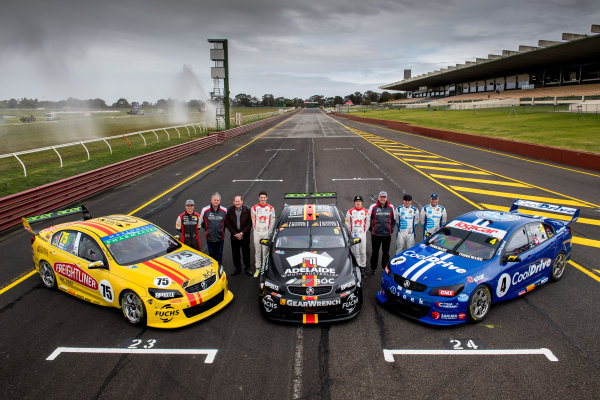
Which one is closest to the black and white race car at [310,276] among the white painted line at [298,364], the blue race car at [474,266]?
the white painted line at [298,364]

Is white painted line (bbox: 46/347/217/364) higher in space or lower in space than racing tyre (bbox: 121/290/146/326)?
lower

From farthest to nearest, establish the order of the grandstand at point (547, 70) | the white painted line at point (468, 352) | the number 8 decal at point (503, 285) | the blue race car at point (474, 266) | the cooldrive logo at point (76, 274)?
the grandstand at point (547, 70) → the cooldrive logo at point (76, 274) → the number 8 decal at point (503, 285) → the blue race car at point (474, 266) → the white painted line at point (468, 352)

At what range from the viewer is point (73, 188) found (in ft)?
49.8

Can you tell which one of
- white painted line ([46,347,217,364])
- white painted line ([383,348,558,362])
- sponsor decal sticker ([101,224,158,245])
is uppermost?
sponsor decal sticker ([101,224,158,245])

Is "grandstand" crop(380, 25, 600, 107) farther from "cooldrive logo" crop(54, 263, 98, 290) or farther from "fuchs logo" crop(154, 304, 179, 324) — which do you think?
"cooldrive logo" crop(54, 263, 98, 290)

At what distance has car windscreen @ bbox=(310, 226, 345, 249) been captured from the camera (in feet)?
24.7

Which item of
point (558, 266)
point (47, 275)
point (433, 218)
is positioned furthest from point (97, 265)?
point (558, 266)

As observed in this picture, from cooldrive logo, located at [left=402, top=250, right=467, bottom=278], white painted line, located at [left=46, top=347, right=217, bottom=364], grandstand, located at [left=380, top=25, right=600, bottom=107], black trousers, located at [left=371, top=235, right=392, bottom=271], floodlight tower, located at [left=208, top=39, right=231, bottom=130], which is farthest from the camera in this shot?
grandstand, located at [left=380, top=25, right=600, bottom=107]

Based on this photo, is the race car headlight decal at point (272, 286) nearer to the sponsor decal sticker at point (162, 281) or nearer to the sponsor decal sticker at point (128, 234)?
the sponsor decal sticker at point (162, 281)

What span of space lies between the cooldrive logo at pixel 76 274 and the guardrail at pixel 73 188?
594 centimetres

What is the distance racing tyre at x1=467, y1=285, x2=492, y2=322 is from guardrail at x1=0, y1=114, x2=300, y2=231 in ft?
42.7

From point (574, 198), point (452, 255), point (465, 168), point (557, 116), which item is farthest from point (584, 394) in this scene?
point (557, 116)

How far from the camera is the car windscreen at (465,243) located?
7.07 m

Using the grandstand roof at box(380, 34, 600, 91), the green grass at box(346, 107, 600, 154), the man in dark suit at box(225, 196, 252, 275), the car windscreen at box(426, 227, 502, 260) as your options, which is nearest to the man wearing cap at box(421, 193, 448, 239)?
the car windscreen at box(426, 227, 502, 260)
